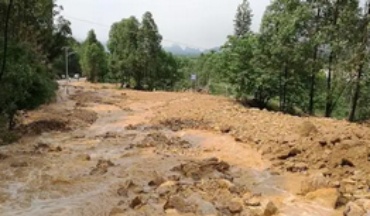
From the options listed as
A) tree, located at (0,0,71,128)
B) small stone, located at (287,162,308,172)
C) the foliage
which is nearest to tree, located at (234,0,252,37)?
the foliage

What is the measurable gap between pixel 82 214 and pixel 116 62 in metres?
39.6

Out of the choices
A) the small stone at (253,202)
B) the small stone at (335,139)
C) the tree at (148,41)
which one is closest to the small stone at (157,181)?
the small stone at (253,202)

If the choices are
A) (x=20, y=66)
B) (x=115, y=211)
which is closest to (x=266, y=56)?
(x=20, y=66)

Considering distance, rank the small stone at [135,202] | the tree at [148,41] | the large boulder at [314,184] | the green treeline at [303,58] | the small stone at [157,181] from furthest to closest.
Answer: the tree at [148,41] < the green treeline at [303,58] < the small stone at [157,181] < the large boulder at [314,184] < the small stone at [135,202]

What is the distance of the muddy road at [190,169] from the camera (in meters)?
9.84

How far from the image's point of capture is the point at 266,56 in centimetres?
2833

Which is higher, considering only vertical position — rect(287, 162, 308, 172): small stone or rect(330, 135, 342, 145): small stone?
rect(330, 135, 342, 145): small stone

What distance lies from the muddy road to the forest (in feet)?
8.76

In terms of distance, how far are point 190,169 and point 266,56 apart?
691 inches

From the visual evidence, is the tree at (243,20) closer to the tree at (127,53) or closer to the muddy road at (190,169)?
the tree at (127,53)

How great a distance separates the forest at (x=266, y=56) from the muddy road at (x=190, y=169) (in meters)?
2.67

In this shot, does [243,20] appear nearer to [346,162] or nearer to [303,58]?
[303,58]

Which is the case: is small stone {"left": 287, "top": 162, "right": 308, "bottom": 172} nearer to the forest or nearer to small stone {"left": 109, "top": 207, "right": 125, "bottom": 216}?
small stone {"left": 109, "top": 207, "right": 125, "bottom": 216}

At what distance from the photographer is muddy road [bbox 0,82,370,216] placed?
984cm
